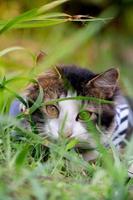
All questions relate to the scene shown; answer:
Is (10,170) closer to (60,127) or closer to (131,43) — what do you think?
(60,127)

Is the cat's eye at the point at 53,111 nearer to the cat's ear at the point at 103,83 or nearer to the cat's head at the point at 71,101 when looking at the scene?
the cat's head at the point at 71,101

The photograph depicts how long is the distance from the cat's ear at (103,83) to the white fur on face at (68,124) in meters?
0.13

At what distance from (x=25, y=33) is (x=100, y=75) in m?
3.03

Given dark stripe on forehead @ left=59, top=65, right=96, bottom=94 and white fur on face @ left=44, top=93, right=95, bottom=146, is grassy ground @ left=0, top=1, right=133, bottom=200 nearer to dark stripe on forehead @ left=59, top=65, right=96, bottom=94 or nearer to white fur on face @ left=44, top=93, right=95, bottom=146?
white fur on face @ left=44, top=93, right=95, bottom=146

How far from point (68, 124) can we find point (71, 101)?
0.36 feet

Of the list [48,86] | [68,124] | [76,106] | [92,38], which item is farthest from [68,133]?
[92,38]

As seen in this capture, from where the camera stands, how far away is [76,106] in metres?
3.19

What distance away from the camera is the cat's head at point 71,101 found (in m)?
3.14

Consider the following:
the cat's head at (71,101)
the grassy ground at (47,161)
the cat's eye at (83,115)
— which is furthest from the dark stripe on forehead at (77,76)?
the grassy ground at (47,161)

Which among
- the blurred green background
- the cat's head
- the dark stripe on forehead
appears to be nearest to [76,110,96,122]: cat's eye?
the cat's head

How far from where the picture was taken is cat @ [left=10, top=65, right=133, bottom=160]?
3141 mm

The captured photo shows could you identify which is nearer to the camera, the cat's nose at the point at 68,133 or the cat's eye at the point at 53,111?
the cat's nose at the point at 68,133

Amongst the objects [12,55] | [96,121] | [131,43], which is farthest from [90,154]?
[131,43]

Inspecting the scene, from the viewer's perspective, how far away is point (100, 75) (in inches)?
128
